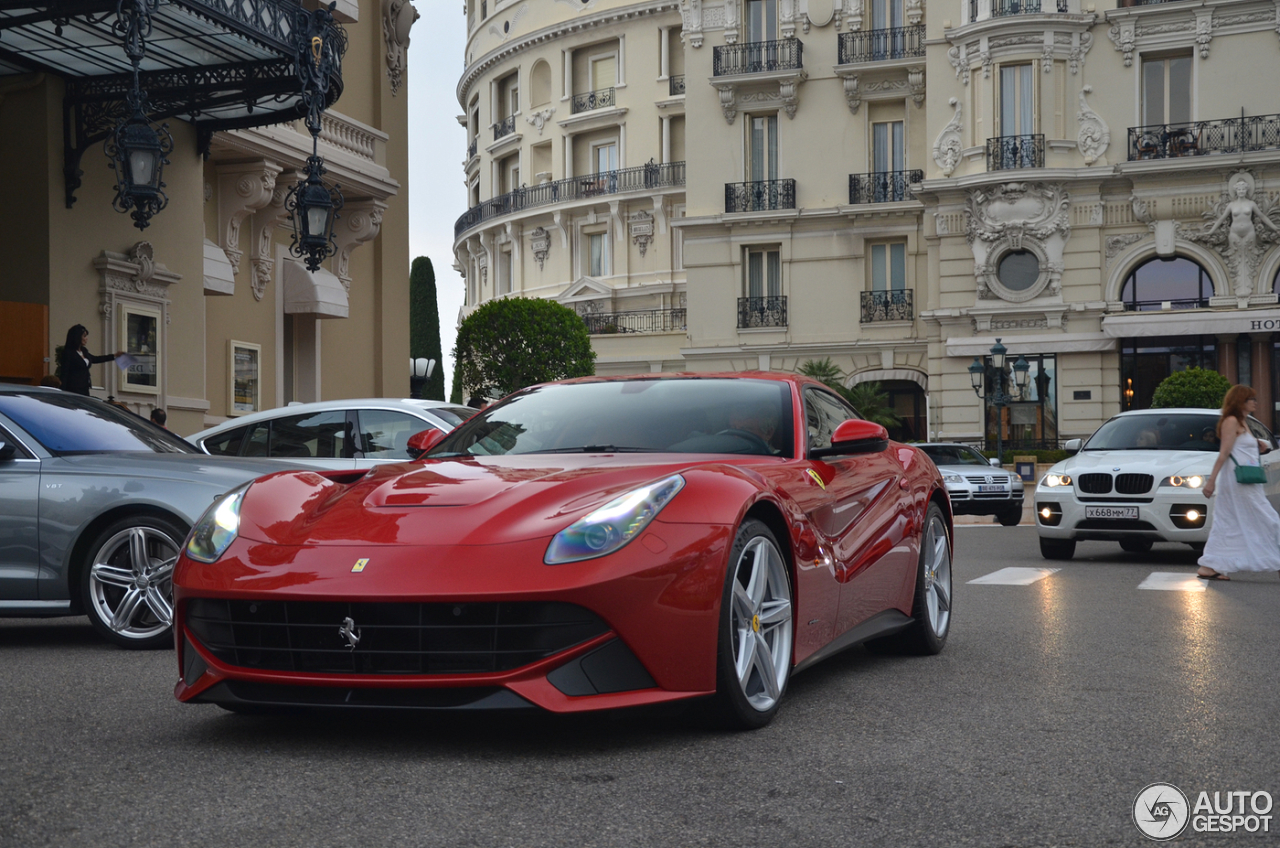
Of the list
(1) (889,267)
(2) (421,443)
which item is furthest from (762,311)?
(2) (421,443)

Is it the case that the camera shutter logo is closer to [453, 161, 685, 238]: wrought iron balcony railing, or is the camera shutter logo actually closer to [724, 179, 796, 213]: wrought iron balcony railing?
[724, 179, 796, 213]: wrought iron balcony railing

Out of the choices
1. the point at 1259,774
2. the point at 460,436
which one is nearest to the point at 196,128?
the point at 460,436

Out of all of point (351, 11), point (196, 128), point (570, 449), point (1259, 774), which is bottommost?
point (1259, 774)

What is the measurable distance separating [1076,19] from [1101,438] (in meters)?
25.3

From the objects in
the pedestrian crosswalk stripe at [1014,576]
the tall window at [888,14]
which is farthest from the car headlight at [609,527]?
the tall window at [888,14]

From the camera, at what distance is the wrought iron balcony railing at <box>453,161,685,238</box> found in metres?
54.2

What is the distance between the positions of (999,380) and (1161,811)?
33.2 metres

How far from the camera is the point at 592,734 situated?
4.87m

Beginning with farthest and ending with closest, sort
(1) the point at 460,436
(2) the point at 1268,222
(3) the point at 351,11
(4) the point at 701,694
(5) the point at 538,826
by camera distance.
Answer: (2) the point at 1268,222 → (3) the point at 351,11 → (1) the point at 460,436 → (4) the point at 701,694 → (5) the point at 538,826

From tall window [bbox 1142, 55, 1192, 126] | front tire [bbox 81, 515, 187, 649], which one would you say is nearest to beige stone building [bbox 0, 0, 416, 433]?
front tire [bbox 81, 515, 187, 649]

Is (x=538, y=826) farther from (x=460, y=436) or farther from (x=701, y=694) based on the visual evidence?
(x=460, y=436)

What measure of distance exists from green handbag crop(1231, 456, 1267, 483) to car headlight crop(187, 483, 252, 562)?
937 cm

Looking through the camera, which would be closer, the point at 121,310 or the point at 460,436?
the point at 460,436
